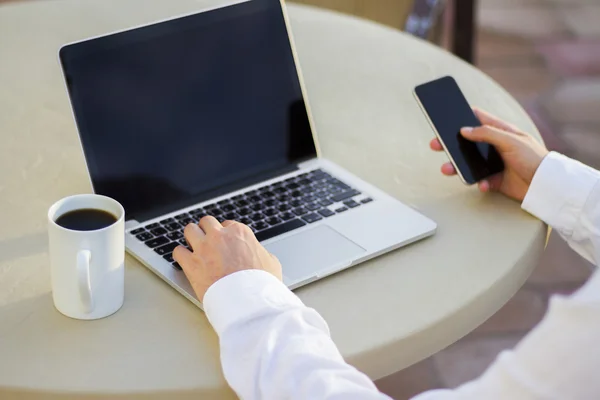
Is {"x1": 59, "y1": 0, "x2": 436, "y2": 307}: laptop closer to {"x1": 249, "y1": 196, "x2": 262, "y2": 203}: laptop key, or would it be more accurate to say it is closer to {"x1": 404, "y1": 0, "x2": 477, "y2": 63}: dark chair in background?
{"x1": 249, "y1": 196, "x2": 262, "y2": 203}: laptop key

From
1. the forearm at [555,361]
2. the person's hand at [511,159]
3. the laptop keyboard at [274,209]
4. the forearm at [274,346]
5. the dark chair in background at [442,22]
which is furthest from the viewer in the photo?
the dark chair in background at [442,22]

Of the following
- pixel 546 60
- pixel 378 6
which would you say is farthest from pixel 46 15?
pixel 546 60

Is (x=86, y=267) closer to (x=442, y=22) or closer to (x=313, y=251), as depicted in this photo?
(x=313, y=251)

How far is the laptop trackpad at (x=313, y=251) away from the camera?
904 millimetres

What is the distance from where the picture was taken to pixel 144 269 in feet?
3.01

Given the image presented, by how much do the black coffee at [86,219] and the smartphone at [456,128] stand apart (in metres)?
0.44

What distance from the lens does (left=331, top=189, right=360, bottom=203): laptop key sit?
103 centimetres

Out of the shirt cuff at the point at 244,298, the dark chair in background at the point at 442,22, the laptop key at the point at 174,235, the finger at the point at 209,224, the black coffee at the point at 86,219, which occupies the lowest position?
the dark chair in background at the point at 442,22

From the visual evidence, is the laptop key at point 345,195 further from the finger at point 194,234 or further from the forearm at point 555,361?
the forearm at point 555,361

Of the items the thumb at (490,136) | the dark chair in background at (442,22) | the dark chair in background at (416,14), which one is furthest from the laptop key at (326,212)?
the dark chair in background at (442,22)

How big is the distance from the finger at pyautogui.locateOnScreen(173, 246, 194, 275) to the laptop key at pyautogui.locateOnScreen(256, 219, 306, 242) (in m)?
0.10

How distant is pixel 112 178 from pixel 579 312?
1.86ft

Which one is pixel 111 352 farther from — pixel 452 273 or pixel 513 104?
pixel 513 104

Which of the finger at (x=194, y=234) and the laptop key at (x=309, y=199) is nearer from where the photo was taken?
the finger at (x=194, y=234)
